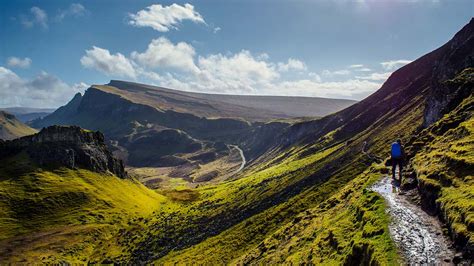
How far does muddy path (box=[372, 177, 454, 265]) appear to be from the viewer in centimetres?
2355

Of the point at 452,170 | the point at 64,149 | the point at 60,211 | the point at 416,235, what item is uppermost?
the point at 452,170

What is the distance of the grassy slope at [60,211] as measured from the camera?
359 feet

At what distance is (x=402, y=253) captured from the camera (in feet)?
80.5

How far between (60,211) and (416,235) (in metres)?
136

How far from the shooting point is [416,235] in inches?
1056

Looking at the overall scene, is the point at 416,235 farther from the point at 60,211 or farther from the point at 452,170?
the point at 60,211

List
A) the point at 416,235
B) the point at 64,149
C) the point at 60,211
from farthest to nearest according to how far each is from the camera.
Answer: the point at 64,149, the point at 60,211, the point at 416,235

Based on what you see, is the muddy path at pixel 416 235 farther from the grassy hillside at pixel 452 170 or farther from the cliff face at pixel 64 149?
the cliff face at pixel 64 149

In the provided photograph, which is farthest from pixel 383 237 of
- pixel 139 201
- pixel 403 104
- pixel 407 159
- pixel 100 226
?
pixel 139 201

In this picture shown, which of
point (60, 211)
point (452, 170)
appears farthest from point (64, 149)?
point (452, 170)

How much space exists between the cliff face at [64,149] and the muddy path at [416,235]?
159 meters

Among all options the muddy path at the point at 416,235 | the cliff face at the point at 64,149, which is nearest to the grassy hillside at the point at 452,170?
the muddy path at the point at 416,235

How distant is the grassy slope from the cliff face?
524 cm

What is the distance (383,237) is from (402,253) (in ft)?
9.14
